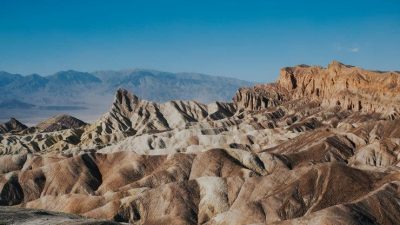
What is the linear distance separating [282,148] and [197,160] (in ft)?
105

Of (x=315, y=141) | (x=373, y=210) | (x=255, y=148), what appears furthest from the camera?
(x=255, y=148)

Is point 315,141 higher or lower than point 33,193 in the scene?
higher

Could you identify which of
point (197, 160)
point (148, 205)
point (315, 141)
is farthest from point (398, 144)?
point (148, 205)

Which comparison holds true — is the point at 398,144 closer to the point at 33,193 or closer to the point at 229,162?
the point at 229,162

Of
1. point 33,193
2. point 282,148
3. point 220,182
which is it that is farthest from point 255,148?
point 33,193

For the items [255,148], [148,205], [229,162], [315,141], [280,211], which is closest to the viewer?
[280,211]

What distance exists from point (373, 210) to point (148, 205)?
43.1 m

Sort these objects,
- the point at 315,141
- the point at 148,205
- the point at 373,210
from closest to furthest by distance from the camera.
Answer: the point at 373,210 → the point at 148,205 → the point at 315,141

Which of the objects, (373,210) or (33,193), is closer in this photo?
(373,210)

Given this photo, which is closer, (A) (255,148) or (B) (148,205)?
(B) (148,205)

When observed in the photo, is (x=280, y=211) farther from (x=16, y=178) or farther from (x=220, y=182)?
(x=16, y=178)

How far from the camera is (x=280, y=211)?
10288 centimetres

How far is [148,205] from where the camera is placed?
114688 millimetres

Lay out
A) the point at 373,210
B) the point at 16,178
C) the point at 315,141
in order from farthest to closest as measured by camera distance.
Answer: the point at 315,141
the point at 16,178
the point at 373,210
